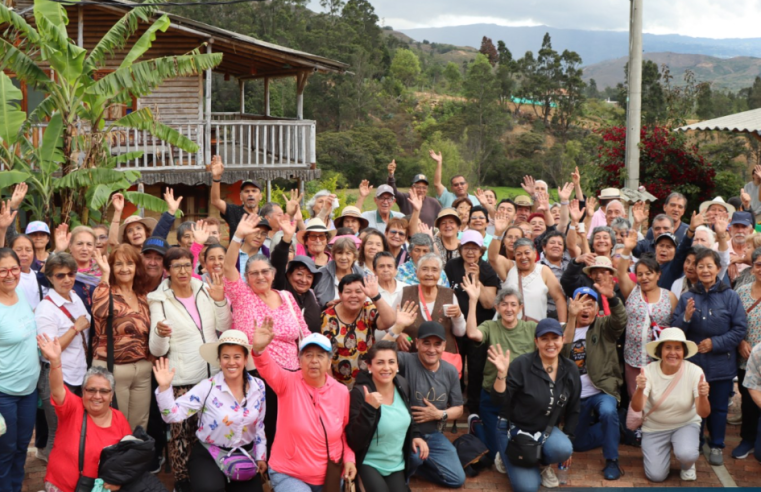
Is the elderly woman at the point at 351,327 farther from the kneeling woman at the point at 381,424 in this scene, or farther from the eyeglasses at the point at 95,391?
the eyeglasses at the point at 95,391

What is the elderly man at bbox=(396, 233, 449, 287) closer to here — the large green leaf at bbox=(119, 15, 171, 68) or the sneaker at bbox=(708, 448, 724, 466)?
the sneaker at bbox=(708, 448, 724, 466)

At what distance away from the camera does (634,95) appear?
1333cm

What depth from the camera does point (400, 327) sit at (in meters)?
6.58

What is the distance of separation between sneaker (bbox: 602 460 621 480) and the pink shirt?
2.91 m

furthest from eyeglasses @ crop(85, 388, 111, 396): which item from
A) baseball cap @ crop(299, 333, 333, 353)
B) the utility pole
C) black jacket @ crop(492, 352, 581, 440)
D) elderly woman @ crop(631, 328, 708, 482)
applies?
the utility pole

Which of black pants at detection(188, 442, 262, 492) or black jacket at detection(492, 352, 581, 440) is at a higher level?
black jacket at detection(492, 352, 581, 440)

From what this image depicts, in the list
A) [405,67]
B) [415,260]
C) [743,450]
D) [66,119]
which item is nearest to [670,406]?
[743,450]

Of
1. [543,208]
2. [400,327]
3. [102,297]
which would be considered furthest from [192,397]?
[543,208]

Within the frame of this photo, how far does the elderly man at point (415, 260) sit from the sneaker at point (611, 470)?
7.20 ft

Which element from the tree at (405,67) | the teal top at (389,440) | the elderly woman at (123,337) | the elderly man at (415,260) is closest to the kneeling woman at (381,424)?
the teal top at (389,440)

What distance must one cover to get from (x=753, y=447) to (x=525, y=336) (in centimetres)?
244

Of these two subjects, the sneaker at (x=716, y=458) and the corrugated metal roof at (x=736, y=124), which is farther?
the corrugated metal roof at (x=736, y=124)

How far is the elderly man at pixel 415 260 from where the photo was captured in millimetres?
7621

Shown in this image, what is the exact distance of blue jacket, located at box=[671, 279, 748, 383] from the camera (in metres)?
7.09
